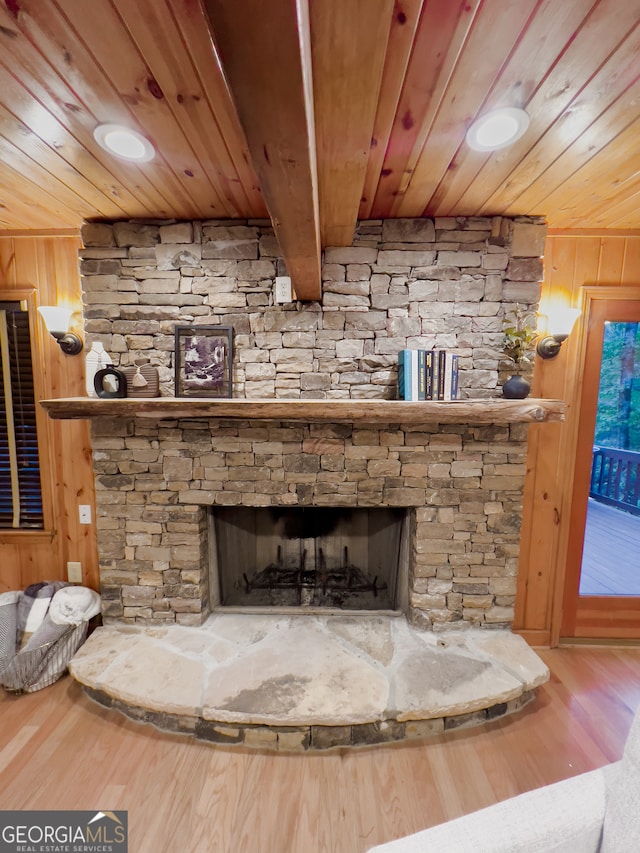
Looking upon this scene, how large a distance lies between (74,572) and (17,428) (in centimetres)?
96

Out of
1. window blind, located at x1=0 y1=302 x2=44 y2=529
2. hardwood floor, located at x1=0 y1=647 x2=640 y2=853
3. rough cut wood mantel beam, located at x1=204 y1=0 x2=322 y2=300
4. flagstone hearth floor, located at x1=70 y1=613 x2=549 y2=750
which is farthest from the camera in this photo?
window blind, located at x1=0 y1=302 x2=44 y2=529

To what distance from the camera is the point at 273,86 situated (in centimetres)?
71

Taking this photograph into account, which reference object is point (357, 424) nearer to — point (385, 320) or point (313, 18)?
point (385, 320)

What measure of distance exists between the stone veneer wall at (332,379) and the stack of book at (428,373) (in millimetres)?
156

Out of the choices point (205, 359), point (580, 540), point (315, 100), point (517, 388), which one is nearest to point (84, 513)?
point (205, 359)

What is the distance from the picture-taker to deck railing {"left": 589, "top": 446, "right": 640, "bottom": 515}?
7.41ft

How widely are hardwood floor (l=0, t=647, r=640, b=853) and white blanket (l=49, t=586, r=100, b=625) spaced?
0.37m

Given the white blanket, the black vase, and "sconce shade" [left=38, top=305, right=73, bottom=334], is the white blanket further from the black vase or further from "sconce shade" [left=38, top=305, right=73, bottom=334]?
the black vase

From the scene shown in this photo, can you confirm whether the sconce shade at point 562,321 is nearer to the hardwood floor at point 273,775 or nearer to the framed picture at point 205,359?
the framed picture at point 205,359

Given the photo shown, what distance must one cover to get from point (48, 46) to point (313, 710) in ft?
7.78

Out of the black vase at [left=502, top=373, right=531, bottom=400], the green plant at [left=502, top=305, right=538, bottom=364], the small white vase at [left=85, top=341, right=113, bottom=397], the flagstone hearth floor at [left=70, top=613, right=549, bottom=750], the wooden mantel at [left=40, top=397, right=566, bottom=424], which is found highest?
the green plant at [left=502, top=305, right=538, bottom=364]

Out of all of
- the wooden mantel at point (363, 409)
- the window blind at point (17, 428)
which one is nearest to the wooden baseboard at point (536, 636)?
the wooden mantel at point (363, 409)

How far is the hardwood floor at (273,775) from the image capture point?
52.7 inches

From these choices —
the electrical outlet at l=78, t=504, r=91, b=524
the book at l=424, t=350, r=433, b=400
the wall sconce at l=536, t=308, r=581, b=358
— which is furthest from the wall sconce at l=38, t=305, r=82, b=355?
the wall sconce at l=536, t=308, r=581, b=358
